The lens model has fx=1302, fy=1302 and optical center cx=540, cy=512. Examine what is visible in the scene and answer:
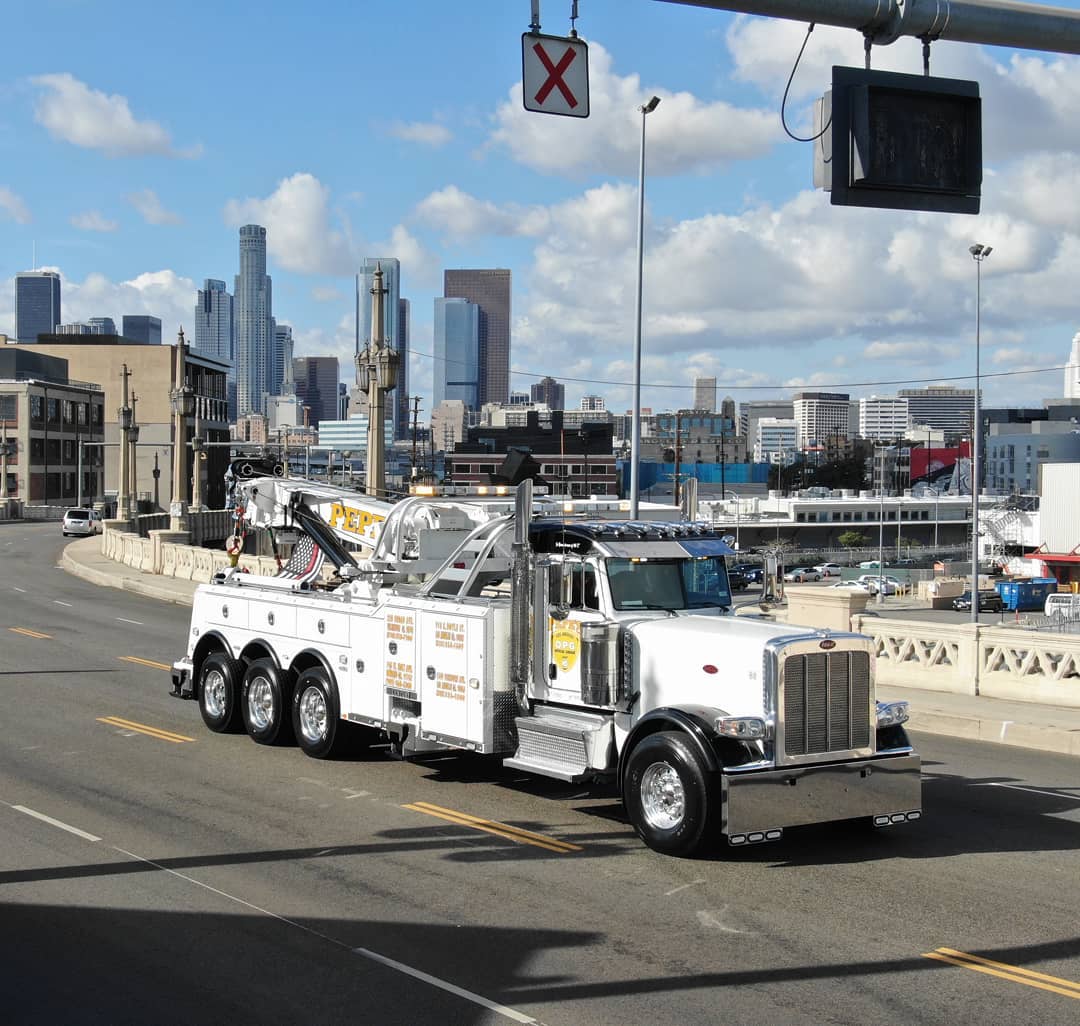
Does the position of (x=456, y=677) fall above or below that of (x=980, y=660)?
above

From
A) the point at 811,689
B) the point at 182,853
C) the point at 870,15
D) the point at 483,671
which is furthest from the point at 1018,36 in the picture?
the point at 182,853

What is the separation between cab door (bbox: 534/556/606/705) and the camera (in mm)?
12258

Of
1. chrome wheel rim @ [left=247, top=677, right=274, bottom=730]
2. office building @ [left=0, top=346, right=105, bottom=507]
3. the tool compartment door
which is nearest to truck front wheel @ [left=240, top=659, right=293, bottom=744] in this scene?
chrome wheel rim @ [left=247, top=677, right=274, bottom=730]

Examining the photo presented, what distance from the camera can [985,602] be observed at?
69.2m

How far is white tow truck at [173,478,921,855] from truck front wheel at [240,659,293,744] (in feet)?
0.09

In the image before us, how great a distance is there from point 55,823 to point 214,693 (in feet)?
16.6

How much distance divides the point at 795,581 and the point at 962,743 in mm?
72677

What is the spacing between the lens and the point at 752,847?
11.5m

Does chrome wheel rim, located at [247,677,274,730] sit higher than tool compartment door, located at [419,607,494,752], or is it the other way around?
tool compartment door, located at [419,607,494,752]

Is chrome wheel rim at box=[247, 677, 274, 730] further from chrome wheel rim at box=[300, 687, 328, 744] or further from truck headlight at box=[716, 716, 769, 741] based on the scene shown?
truck headlight at box=[716, 716, 769, 741]

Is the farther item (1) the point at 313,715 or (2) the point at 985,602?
(2) the point at 985,602

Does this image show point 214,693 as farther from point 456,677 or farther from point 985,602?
point 985,602

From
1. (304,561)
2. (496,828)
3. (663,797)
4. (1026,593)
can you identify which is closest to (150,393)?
(1026,593)

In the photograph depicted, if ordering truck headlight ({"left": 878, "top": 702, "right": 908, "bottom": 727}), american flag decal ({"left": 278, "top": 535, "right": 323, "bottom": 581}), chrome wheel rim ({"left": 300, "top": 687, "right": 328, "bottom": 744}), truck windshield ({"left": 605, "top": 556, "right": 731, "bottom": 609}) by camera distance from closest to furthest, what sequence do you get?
truck headlight ({"left": 878, "top": 702, "right": 908, "bottom": 727}), truck windshield ({"left": 605, "top": 556, "right": 731, "bottom": 609}), chrome wheel rim ({"left": 300, "top": 687, "right": 328, "bottom": 744}), american flag decal ({"left": 278, "top": 535, "right": 323, "bottom": 581})
